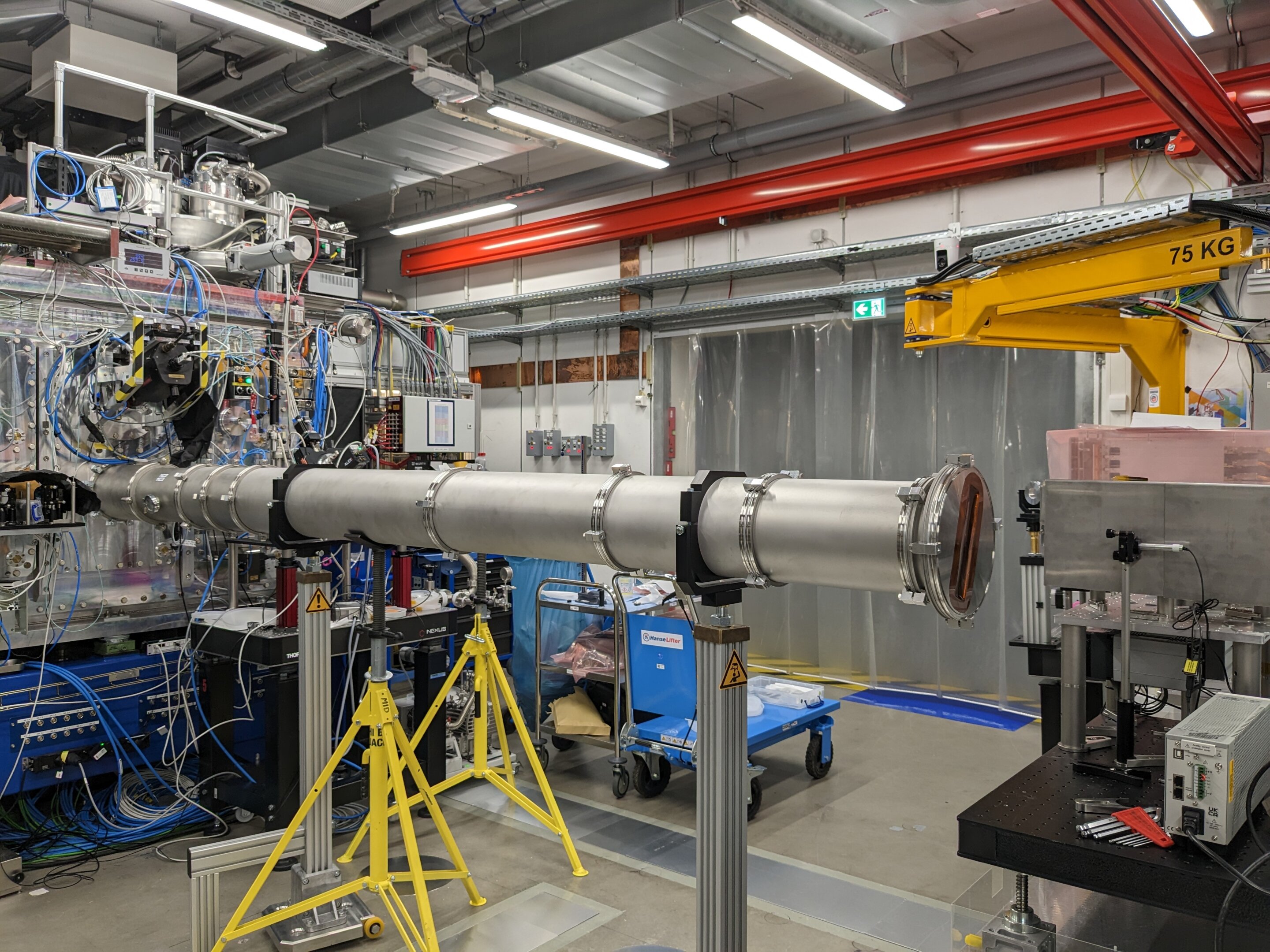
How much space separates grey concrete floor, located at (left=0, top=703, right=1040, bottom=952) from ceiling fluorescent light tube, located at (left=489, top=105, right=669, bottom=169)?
3491mm

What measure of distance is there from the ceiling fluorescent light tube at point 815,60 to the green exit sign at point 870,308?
1125 millimetres

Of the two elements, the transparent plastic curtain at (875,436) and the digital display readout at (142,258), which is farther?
the transparent plastic curtain at (875,436)

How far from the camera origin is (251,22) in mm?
4312

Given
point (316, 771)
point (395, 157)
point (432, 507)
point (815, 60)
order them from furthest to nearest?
point (395, 157) → point (815, 60) → point (316, 771) → point (432, 507)

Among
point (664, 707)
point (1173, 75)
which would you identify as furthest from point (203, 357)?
point (1173, 75)

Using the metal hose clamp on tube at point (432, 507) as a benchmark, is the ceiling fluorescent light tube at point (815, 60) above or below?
above

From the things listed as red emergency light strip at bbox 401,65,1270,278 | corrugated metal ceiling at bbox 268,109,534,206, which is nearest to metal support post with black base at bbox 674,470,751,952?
red emergency light strip at bbox 401,65,1270,278

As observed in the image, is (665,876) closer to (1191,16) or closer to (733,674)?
(733,674)

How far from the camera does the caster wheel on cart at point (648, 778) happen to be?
165 inches

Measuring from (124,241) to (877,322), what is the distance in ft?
14.3

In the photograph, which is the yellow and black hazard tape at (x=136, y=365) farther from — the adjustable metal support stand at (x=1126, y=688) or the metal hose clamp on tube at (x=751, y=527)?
the adjustable metal support stand at (x=1126, y=688)

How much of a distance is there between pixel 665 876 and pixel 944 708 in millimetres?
2972

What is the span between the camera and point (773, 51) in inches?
188

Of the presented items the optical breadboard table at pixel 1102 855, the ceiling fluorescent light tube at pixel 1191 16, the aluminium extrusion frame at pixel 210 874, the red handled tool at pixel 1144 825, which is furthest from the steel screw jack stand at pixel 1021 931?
the ceiling fluorescent light tube at pixel 1191 16
